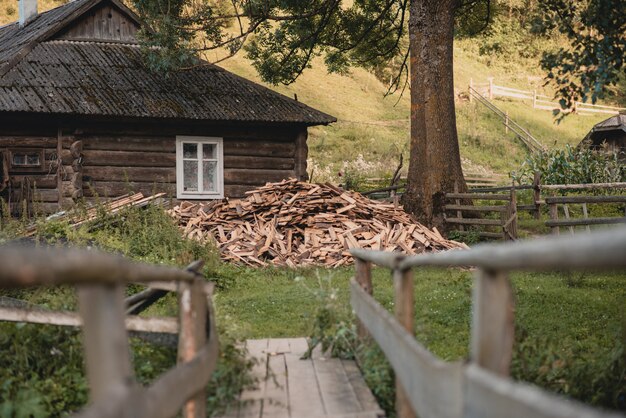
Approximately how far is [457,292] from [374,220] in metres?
4.97

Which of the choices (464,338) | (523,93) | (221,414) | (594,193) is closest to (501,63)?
(523,93)

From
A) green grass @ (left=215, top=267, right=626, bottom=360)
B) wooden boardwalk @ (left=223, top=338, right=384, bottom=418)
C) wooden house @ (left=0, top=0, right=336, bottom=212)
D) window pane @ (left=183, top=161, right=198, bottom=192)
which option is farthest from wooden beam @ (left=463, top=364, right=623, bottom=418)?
window pane @ (left=183, top=161, right=198, bottom=192)

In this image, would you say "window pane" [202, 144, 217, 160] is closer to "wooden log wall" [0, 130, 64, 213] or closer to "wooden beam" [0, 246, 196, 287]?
"wooden log wall" [0, 130, 64, 213]

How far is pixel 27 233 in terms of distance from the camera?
13750 mm

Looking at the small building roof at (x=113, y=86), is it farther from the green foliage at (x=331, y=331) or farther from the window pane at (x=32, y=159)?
the green foliage at (x=331, y=331)

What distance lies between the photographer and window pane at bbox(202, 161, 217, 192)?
19516 millimetres

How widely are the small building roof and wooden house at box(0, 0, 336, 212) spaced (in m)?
0.02

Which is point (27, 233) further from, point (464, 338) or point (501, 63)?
point (501, 63)

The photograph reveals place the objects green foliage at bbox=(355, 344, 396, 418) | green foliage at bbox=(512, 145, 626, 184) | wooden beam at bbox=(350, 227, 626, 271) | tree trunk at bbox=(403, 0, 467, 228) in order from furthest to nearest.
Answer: green foliage at bbox=(512, 145, 626, 184) → tree trunk at bbox=(403, 0, 467, 228) → green foliage at bbox=(355, 344, 396, 418) → wooden beam at bbox=(350, 227, 626, 271)

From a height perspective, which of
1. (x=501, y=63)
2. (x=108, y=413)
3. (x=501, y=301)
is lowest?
(x=108, y=413)

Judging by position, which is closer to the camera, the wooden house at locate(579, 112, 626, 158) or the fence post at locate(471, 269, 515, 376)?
the fence post at locate(471, 269, 515, 376)

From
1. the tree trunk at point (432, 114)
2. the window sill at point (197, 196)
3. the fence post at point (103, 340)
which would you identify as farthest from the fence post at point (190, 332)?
the window sill at point (197, 196)

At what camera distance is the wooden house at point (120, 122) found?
1795 centimetres

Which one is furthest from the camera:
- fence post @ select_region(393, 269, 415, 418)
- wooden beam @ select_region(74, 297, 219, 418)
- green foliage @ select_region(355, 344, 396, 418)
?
green foliage @ select_region(355, 344, 396, 418)
